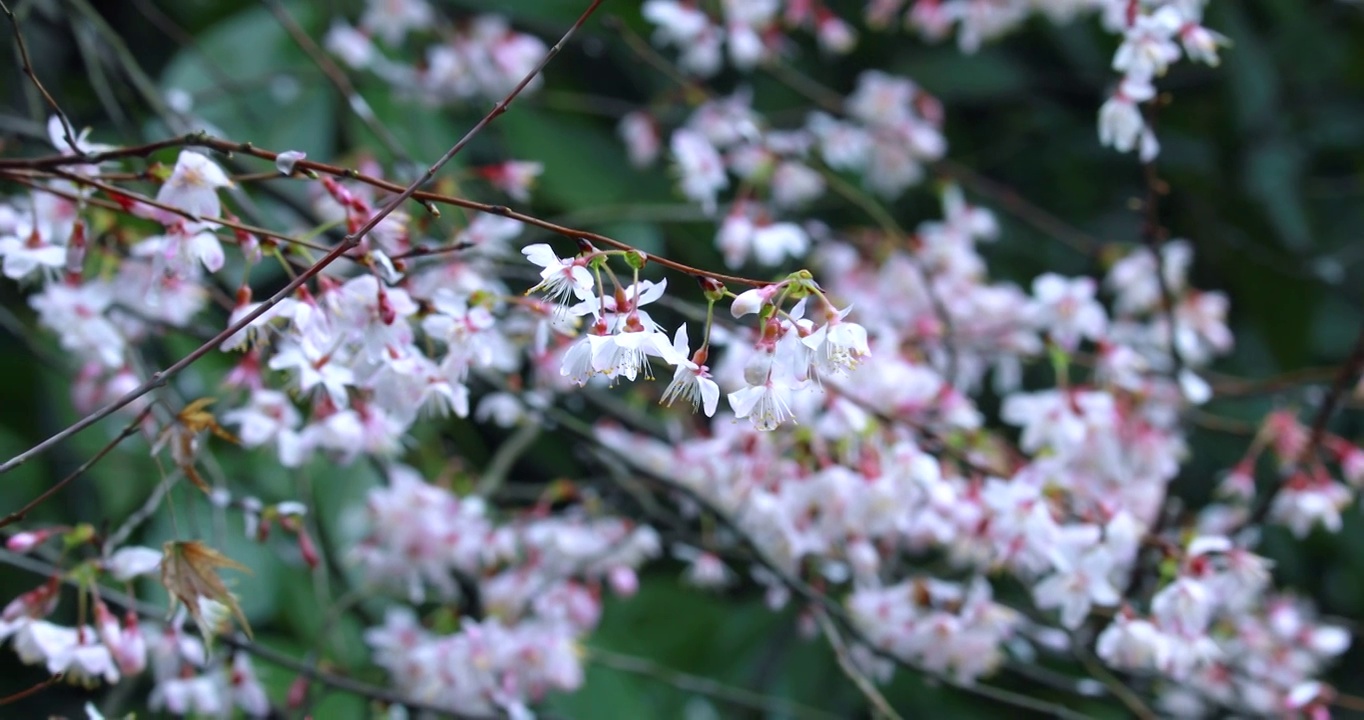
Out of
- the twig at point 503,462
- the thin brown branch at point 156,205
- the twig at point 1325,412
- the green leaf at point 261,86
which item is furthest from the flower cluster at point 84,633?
the twig at point 1325,412

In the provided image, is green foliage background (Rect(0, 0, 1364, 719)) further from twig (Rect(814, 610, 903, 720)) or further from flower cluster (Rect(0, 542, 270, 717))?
twig (Rect(814, 610, 903, 720))

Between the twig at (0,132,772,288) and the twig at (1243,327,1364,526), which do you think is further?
the twig at (1243,327,1364,526)

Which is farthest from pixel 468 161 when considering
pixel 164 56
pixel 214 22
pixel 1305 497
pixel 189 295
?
pixel 1305 497

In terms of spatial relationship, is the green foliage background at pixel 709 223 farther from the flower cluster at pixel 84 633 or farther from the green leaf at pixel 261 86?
the flower cluster at pixel 84 633

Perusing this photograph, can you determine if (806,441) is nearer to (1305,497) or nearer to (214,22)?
(1305,497)

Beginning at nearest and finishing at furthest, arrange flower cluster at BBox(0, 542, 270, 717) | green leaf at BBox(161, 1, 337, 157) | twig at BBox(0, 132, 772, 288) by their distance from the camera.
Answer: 1. twig at BBox(0, 132, 772, 288)
2. flower cluster at BBox(0, 542, 270, 717)
3. green leaf at BBox(161, 1, 337, 157)

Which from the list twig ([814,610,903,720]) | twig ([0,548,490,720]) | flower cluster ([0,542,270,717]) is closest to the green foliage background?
twig ([0,548,490,720])

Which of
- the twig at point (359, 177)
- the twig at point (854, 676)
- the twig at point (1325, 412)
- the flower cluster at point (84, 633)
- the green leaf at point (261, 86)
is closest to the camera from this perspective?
the twig at point (359, 177)

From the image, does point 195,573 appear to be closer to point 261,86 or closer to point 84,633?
point 84,633
